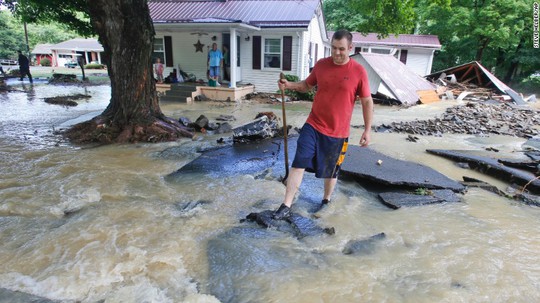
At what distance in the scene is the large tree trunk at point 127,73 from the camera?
7059 millimetres

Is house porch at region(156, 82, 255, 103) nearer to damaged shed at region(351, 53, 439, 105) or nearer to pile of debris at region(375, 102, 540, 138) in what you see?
damaged shed at region(351, 53, 439, 105)

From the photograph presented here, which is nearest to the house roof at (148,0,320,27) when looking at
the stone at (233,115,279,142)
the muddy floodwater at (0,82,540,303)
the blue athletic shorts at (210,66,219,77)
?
the blue athletic shorts at (210,66,219,77)

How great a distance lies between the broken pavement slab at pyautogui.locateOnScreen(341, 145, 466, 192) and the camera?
467cm

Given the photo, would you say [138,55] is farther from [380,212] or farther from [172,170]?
[380,212]

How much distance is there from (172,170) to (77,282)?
3001mm

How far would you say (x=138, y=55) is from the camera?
7371 millimetres

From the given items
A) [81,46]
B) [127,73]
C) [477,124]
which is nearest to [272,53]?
[477,124]

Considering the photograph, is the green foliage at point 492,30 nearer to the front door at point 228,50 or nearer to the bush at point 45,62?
the front door at point 228,50

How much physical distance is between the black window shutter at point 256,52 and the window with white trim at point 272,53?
298 millimetres

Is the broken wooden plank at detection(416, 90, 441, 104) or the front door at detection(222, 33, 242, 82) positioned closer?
the broken wooden plank at detection(416, 90, 441, 104)

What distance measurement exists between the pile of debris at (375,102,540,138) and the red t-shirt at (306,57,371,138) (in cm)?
596

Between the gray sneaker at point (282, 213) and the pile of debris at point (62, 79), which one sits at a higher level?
the pile of debris at point (62, 79)

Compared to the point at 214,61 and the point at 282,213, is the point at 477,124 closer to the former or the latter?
the point at 282,213

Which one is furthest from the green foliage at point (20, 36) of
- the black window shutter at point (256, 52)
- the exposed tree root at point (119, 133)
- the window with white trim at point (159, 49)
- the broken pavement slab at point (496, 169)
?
the broken pavement slab at point (496, 169)
